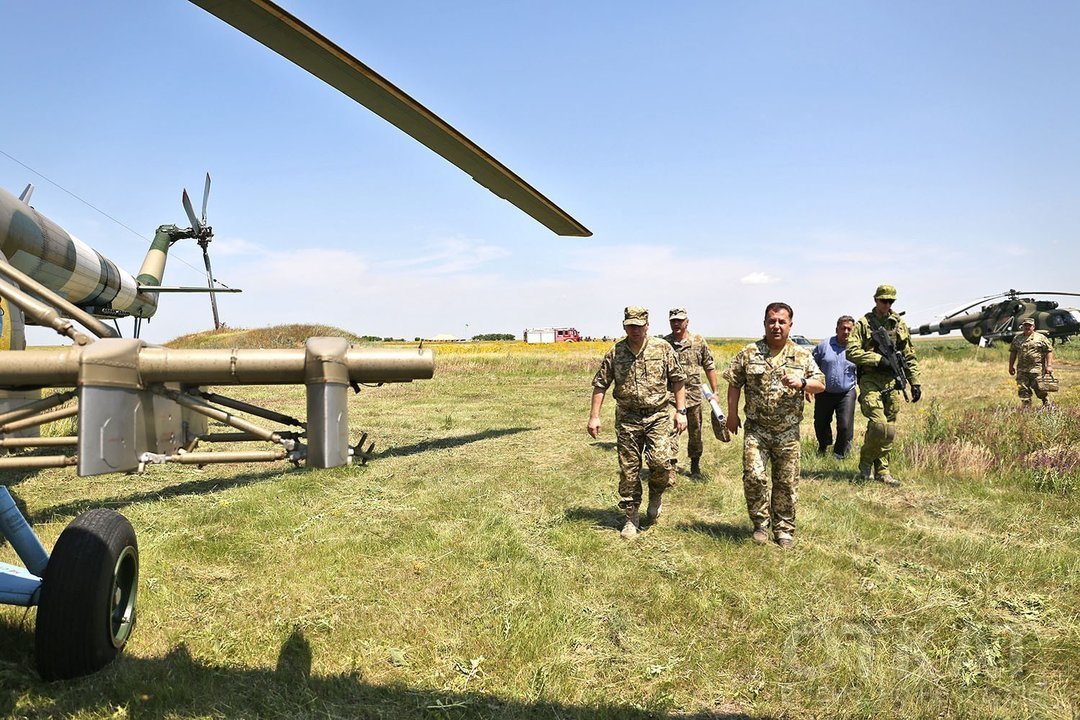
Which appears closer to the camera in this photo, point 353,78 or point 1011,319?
point 353,78

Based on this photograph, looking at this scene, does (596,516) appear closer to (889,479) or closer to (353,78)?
(889,479)

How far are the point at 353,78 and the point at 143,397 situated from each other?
184 centimetres

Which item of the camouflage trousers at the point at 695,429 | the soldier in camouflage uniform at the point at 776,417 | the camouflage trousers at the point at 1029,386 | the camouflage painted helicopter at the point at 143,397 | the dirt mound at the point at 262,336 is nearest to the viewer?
the camouflage painted helicopter at the point at 143,397

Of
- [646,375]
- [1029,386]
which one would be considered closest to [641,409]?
[646,375]

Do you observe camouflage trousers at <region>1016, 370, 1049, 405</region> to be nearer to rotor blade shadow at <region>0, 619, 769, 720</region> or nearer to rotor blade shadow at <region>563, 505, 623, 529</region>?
rotor blade shadow at <region>563, 505, 623, 529</region>

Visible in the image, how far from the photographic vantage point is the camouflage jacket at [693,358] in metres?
7.31

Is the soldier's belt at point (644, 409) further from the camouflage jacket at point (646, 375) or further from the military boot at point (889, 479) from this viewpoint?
the military boot at point (889, 479)

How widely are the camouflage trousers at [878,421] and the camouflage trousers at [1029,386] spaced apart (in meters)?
6.50

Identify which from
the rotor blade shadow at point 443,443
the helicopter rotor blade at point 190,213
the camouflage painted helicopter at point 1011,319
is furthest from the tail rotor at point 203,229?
the camouflage painted helicopter at point 1011,319

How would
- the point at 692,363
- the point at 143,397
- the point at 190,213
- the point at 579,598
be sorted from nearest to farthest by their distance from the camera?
the point at 143,397
the point at 579,598
the point at 692,363
the point at 190,213

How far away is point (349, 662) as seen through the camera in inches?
135

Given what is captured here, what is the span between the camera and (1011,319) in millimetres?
28969

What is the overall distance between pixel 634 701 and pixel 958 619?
7.73ft

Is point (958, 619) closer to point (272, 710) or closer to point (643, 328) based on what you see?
point (643, 328)
